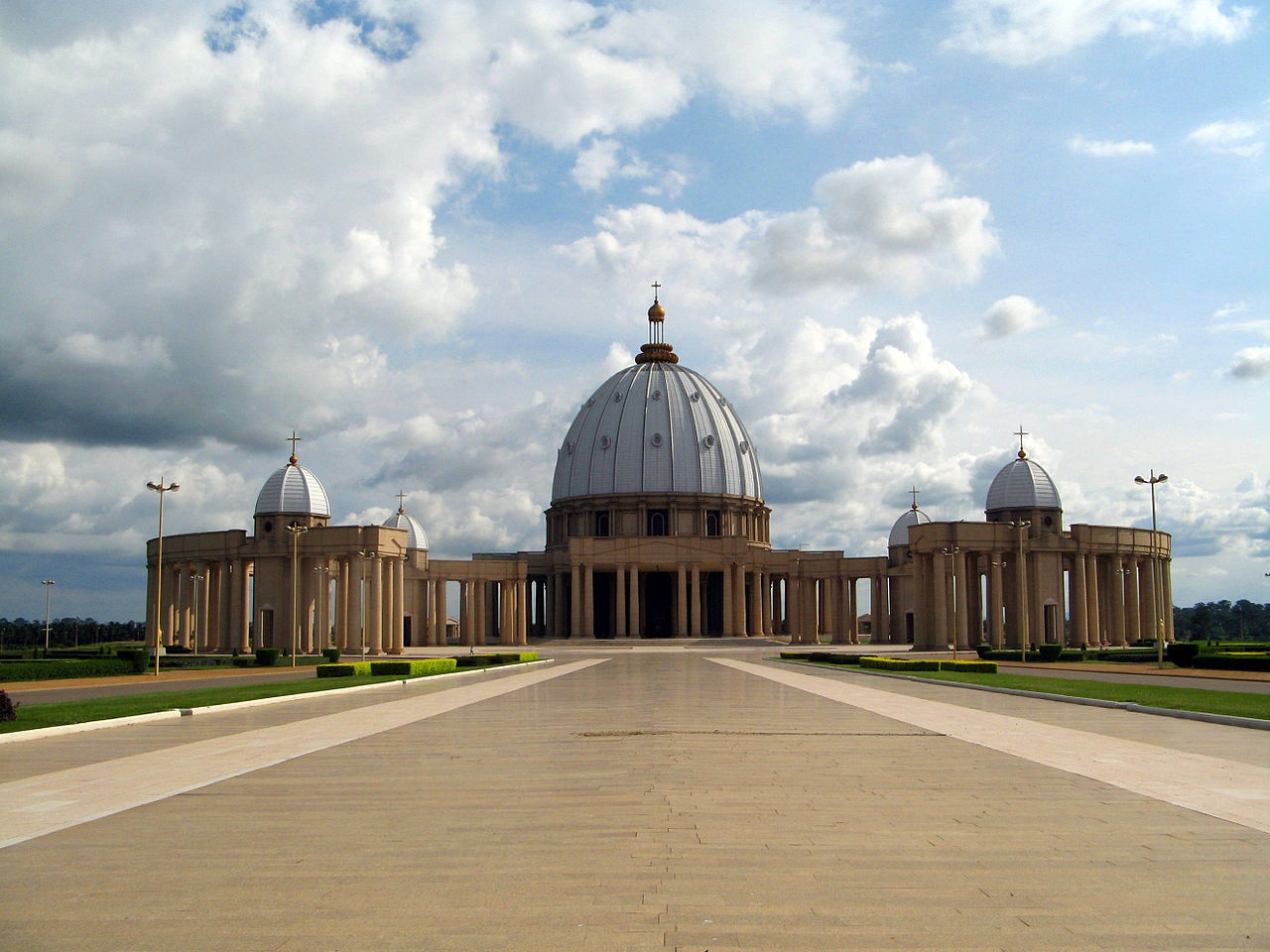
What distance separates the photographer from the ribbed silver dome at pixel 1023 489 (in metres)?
89.0

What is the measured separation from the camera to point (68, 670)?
4056cm

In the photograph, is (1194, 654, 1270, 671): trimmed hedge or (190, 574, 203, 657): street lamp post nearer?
(1194, 654, 1270, 671): trimmed hedge

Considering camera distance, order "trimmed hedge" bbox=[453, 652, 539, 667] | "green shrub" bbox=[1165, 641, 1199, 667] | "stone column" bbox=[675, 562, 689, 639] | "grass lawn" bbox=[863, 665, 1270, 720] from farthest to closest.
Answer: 1. "stone column" bbox=[675, 562, 689, 639]
2. "trimmed hedge" bbox=[453, 652, 539, 667]
3. "green shrub" bbox=[1165, 641, 1199, 667]
4. "grass lawn" bbox=[863, 665, 1270, 720]

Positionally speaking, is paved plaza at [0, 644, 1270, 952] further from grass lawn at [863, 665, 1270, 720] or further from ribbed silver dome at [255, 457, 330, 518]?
ribbed silver dome at [255, 457, 330, 518]

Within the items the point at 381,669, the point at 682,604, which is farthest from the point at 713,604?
the point at 381,669

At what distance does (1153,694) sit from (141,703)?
910 inches

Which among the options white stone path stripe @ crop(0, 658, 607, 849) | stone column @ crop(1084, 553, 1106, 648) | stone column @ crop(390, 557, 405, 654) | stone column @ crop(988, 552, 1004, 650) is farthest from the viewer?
stone column @ crop(1084, 553, 1106, 648)

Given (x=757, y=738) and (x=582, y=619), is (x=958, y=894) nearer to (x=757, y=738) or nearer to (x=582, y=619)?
(x=757, y=738)

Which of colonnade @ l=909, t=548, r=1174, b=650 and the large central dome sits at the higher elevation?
the large central dome

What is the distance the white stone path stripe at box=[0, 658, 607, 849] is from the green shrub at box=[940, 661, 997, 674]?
24.3 metres

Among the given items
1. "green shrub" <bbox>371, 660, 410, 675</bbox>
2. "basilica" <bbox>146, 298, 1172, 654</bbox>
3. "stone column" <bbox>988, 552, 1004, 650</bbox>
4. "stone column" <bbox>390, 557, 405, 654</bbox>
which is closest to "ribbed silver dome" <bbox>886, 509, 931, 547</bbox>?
"basilica" <bbox>146, 298, 1172, 654</bbox>

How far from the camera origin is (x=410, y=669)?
39781 millimetres

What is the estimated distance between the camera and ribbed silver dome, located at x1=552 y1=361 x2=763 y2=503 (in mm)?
103812

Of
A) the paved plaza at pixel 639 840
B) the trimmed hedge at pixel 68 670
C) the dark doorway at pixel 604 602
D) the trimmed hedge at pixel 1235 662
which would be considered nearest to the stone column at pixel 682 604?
the dark doorway at pixel 604 602
